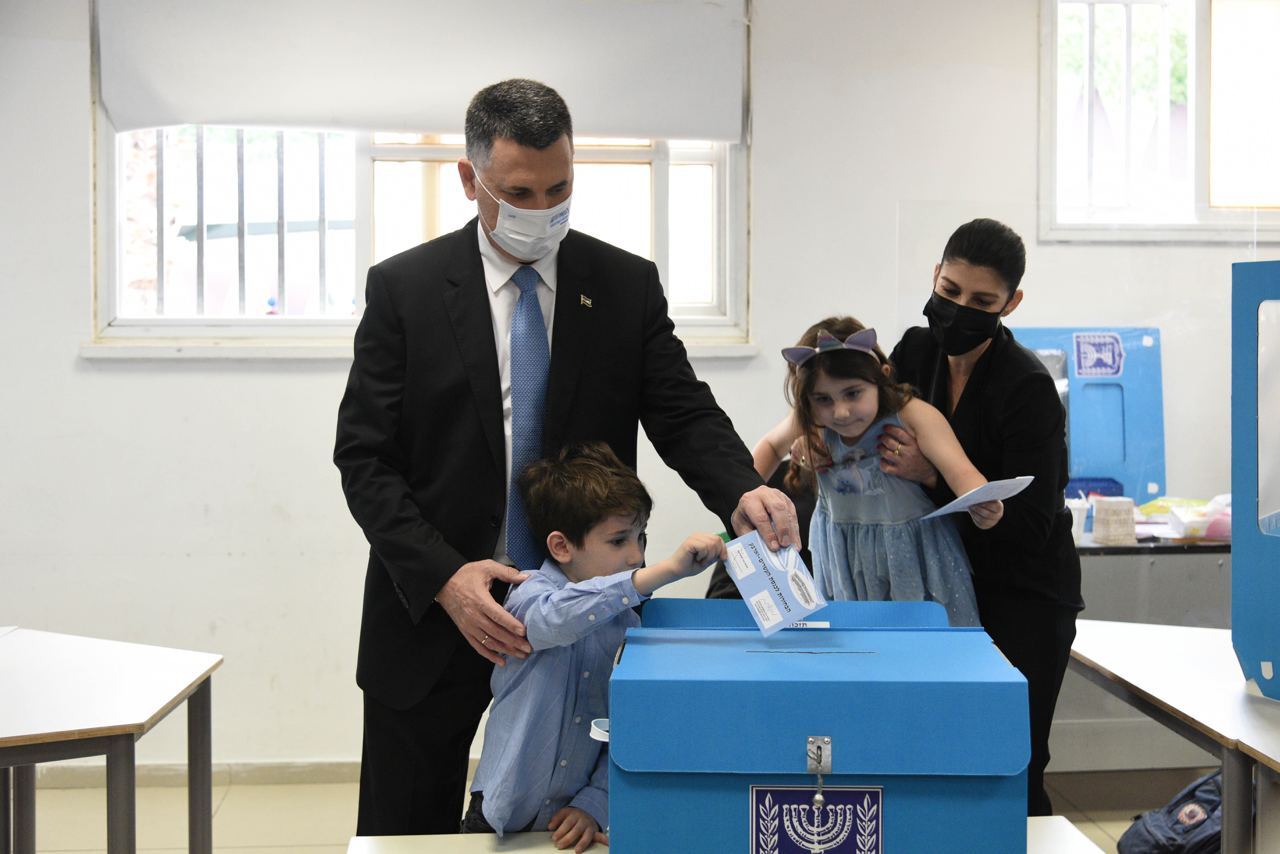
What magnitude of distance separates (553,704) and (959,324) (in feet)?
3.09

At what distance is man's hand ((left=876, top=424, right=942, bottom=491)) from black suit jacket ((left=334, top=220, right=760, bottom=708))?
36cm

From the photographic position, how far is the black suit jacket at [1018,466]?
1934 millimetres

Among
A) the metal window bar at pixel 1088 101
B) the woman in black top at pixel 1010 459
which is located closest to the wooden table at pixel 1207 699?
the woman in black top at pixel 1010 459

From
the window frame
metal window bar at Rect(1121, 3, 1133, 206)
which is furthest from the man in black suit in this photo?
metal window bar at Rect(1121, 3, 1133, 206)

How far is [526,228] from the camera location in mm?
1691

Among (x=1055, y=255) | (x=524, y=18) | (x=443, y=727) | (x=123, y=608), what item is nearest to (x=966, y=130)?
(x=1055, y=255)

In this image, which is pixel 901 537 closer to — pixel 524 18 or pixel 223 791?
pixel 524 18

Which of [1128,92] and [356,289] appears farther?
[1128,92]

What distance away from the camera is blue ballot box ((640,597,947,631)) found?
1.44 metres

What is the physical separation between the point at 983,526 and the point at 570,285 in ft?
2.50

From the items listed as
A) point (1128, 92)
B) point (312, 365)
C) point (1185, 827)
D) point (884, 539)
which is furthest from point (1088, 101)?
point (312, 365)

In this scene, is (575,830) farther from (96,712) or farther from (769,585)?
(96,712)

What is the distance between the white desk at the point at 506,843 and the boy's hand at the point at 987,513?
1.67 feet

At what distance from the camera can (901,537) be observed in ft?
6.63
